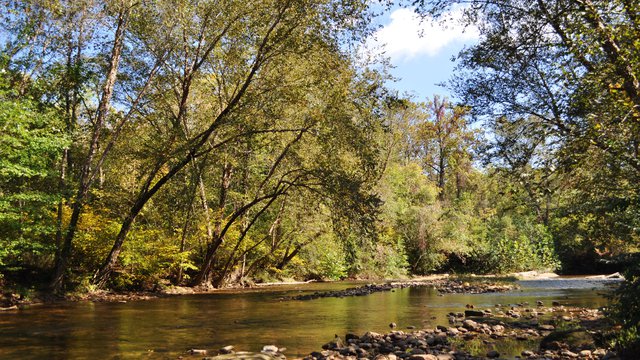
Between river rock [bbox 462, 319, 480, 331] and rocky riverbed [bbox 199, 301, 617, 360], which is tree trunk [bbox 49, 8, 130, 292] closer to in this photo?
rocky riverbed [bbox 199, 301, 617, 360]

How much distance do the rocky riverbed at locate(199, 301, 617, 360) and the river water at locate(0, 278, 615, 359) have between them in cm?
44

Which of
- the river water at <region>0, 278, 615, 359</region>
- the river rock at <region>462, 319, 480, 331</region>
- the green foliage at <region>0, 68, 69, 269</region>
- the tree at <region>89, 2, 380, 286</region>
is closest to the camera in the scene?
the river water at <region>0, 278, 615, 359</region>

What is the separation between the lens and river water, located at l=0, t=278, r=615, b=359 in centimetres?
828

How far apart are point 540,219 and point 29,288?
35948mm

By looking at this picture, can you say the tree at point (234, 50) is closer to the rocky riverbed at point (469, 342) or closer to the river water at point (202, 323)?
the river water at point (202, 323)

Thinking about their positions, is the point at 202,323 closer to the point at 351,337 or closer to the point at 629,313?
the point at 351,337

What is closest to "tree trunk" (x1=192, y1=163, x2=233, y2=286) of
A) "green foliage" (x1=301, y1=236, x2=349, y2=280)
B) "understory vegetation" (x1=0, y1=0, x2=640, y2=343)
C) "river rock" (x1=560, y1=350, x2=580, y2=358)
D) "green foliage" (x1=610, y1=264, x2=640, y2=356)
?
"understory vegetation" (x1=0, y1=0, x2=640, y2=343)

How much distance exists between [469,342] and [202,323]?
6.29 m

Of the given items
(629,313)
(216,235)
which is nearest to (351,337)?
(629,313)

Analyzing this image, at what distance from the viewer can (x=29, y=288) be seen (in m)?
15.9

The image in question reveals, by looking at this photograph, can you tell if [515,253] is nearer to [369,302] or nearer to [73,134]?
[369,302]

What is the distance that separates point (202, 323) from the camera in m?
11.4

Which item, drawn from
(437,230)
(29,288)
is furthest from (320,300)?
(437,230)

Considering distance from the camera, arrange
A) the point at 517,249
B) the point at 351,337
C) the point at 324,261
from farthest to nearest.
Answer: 1. the point at 517,249
2. the point at 324,261
3. the point at 351,337
